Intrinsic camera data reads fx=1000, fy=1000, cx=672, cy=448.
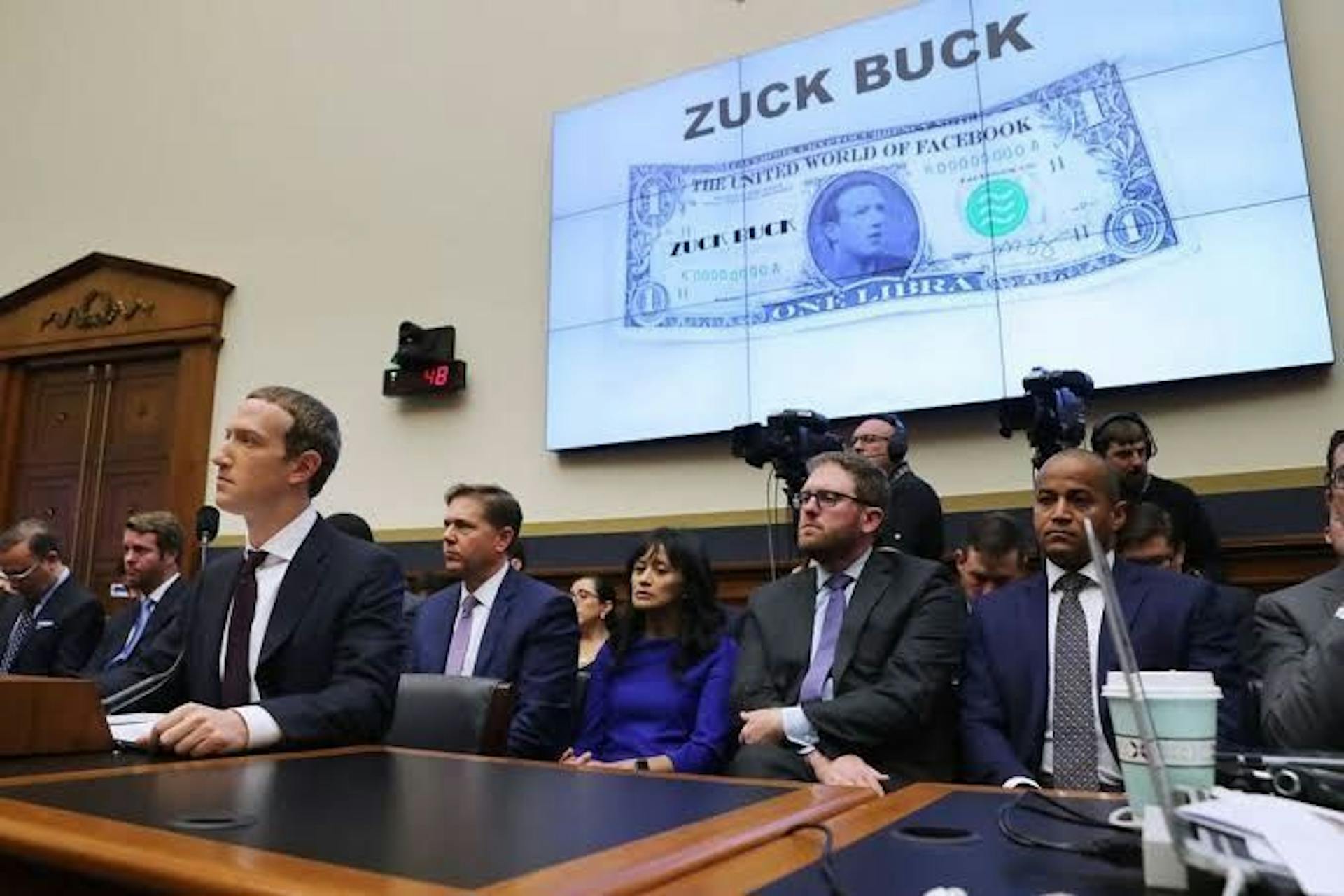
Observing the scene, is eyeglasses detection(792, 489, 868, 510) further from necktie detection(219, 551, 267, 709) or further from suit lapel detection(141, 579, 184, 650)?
suit lapel detection(141, 579, 184, 650)

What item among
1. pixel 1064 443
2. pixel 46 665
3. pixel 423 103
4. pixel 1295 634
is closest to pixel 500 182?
pixel 423 103

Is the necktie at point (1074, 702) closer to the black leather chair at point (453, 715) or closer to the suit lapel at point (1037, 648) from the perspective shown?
the suit lapel at point (1037, 648)

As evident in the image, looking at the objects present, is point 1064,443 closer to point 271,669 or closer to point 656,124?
point 271,669

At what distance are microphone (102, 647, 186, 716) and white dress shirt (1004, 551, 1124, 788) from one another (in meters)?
1.37

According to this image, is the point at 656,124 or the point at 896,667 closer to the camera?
the point at 896,667

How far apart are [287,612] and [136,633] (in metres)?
2.31

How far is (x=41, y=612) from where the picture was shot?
3639 mm

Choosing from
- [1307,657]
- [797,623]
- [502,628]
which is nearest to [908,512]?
[797,623]

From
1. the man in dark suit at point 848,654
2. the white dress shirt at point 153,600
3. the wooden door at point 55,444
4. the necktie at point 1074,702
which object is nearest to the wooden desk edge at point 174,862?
the man in dark suit at point 848,654

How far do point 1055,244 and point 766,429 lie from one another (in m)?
1.23

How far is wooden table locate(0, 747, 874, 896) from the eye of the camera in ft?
2.08

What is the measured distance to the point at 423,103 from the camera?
4965 millimetres

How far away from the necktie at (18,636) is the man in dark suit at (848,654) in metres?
2.88

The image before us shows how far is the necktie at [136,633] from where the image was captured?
329 cm
